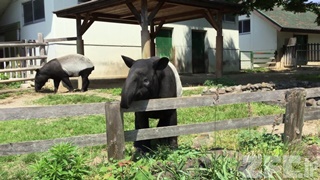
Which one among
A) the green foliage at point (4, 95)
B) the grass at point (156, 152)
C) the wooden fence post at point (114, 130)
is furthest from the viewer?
the green foliage at point (4, 95)

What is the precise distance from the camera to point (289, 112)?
15.8ft

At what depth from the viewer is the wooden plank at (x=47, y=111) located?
360cm

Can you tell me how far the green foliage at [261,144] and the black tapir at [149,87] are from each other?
99 cm

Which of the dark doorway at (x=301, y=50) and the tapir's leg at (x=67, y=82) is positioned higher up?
the dark doorway at (x=301, y=50)

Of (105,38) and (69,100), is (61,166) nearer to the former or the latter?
(69,100)

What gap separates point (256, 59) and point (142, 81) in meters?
25.1

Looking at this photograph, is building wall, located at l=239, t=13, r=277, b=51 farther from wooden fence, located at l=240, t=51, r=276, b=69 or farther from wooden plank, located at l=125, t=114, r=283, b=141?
wooden plank, located at l=125, t=114, r=283, b=141

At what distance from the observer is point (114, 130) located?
3930 millimetres

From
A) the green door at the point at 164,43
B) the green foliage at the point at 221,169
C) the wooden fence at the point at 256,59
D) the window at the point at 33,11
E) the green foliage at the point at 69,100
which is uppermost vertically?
the window at the point at 33,11

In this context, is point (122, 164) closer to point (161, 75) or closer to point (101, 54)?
point (161, 75)

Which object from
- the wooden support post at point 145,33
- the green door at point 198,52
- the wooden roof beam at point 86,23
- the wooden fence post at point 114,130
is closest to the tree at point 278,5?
the wooden support post at point 145,33

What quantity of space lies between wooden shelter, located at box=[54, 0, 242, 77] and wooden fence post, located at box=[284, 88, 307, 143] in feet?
23.5

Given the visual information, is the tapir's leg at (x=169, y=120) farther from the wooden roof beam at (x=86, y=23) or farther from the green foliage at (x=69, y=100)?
the wooden roof beam at (x=86, y=23)

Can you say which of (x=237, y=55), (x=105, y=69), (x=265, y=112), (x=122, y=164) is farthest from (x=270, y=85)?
(x=237, y=55)
